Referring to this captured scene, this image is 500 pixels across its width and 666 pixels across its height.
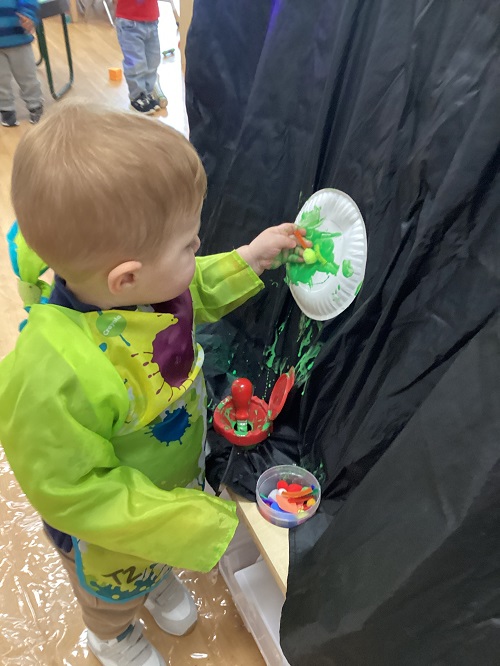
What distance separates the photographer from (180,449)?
30.0 inches

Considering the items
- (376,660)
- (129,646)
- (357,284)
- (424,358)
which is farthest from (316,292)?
(129,646)

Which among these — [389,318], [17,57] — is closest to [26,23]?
[17,57]

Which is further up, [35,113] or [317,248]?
[317,248]

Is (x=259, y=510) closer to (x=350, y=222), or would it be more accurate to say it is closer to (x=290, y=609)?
(x=290, y=609)

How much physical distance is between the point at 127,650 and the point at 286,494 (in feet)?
1.18

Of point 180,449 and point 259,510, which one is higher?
point 180,449

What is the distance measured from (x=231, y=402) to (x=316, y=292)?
242mm

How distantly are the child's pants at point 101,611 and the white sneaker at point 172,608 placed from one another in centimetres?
10

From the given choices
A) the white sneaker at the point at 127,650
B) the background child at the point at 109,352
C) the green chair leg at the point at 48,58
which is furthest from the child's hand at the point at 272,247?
the green chair leg at the point at 48,58

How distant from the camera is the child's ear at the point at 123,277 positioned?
1.85ft

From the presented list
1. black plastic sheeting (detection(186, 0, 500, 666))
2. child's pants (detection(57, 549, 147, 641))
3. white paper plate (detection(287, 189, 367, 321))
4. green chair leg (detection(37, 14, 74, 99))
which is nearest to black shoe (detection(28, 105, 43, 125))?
green chair leg (detection(37, 14, 74, 99))

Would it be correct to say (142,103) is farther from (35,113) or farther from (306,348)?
(306,348)

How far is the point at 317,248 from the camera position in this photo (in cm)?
80

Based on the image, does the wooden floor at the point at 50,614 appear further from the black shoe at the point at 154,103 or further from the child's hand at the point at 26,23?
the black shoe at the point at 154,103
